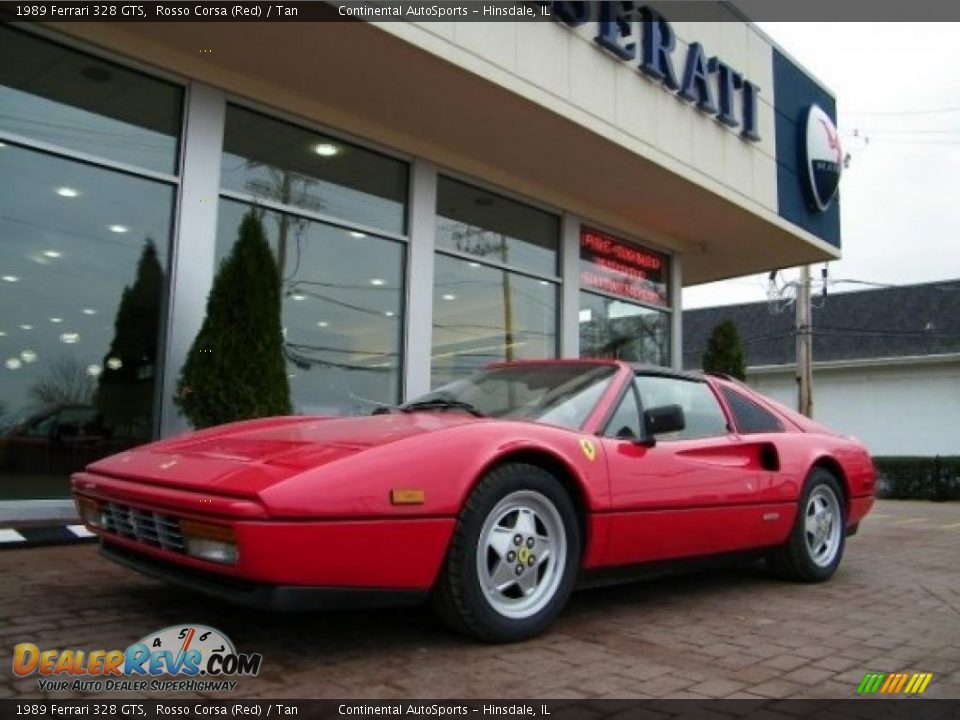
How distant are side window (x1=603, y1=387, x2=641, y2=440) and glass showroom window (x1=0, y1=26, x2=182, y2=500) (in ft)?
13.6

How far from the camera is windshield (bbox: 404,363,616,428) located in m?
3.60

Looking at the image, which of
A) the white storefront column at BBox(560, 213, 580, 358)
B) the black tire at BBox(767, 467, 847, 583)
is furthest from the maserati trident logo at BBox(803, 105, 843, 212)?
the black tire at BBox(767, 467, 847, 583)

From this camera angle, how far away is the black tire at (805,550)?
456 cm

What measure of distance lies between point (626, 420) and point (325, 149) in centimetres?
515

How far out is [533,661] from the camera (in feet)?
9.46

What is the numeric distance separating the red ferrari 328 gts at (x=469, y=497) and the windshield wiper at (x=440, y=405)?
2cm

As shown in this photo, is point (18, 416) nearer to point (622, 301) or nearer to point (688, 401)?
point (688, 401)

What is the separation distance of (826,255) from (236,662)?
11.8 meters

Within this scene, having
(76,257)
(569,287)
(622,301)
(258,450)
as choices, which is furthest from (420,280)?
(258,450)

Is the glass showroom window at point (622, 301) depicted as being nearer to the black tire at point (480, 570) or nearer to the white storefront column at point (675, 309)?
the white storefront column at point (675, 309)

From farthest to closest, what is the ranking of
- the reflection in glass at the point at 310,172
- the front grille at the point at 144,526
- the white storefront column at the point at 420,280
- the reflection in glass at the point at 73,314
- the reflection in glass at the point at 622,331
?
the reflection in glass at the point at 622,331 < the white storefront column at the point at 420,280 < the reflection in glass at the point at 310,172 < the reflection in glass at the point at 73,314 < the front grille at the point at 144,526

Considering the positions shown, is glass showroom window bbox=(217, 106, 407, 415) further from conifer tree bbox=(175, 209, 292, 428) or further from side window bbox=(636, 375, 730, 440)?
side window bbox=(636, 375, 730, 440)

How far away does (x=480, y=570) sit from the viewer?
2938mm

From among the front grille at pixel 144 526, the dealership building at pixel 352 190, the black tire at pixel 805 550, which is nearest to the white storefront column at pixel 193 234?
the dealership building at pixel 352 190
